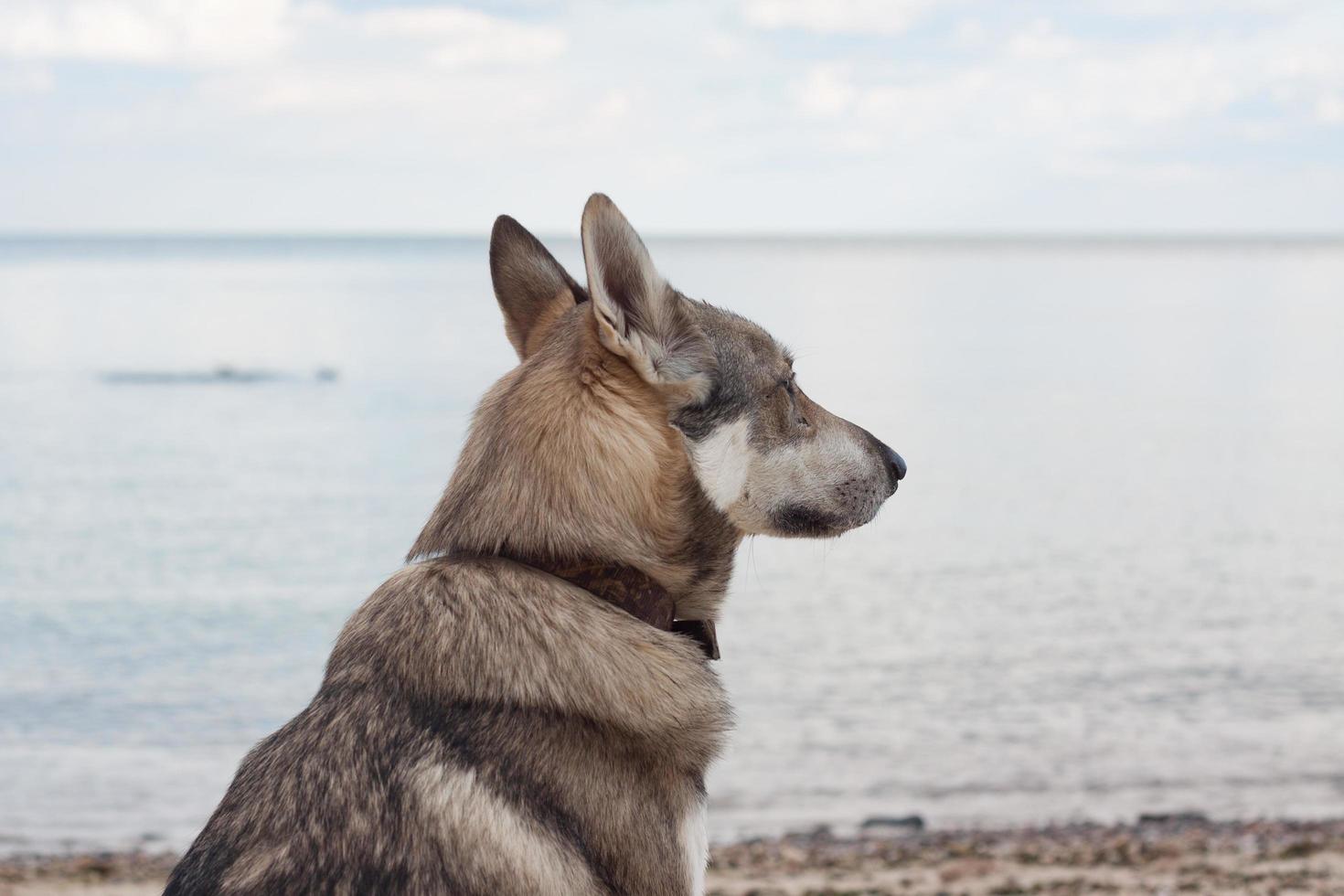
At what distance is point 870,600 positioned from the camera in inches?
694

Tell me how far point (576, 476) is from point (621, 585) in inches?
13.6

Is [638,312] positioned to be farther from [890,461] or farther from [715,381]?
[890,461]

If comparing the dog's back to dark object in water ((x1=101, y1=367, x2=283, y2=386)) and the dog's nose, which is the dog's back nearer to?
the dog's nose

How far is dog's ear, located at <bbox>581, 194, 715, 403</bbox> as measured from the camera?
3.14 meters

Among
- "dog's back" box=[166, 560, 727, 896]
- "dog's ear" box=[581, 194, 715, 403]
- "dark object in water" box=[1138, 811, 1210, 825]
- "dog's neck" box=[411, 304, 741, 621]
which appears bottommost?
"dark object in water" box=[1138, 811, 1210, 825]

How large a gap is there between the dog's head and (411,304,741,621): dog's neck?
71 mm

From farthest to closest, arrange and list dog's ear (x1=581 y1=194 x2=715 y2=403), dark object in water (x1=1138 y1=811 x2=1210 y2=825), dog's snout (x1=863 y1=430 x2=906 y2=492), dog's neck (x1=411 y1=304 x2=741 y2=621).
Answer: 1. dark object in water (x1=1138 y1=811 x2=1210 y2=825)
2. dog's snout (x1=863 y1=430 x2=906 y2=492)
3. dog's neck (x1=411 y1=304 x2=741 y2=621)
4. dog's ear (x1=581 y1=194 x2=715 y2=403)

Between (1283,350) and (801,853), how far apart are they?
5934cm

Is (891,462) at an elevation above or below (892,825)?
above

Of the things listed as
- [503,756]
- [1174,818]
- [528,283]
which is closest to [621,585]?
[503,756]

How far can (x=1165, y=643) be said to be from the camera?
1590cm

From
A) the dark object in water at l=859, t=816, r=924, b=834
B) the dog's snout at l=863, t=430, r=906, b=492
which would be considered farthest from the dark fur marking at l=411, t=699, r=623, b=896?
the dark object in water at l=859, t=816, r=924, b=834

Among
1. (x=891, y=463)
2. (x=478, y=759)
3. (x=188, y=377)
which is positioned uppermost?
(x=891, y=463)

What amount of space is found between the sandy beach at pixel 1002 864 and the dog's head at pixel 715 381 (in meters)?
5.66
